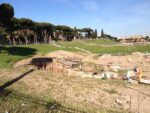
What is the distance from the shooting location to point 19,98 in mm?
14375

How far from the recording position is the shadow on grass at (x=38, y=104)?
12570 millimetres

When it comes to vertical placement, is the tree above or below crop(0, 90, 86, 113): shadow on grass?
above

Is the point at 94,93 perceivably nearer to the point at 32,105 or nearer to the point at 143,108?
the point at 143,108

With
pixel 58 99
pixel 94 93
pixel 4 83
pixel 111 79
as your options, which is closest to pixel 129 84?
pixel 111 79

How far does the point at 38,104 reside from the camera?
13352 mm

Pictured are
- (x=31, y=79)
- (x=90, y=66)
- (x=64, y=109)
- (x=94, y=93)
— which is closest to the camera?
(x=64, y=109)

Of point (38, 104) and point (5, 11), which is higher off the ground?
point (5, 11)

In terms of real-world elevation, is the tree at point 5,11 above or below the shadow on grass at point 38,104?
above

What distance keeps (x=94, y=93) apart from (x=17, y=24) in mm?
49077

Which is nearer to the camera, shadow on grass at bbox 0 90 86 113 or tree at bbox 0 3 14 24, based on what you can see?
shadow on grass at bbox 0 90 86 113

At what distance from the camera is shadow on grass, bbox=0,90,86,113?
41.2 feet

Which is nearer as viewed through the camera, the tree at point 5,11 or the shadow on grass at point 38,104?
the shadow on grass at point 38,104

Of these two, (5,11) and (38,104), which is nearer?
(38,104)

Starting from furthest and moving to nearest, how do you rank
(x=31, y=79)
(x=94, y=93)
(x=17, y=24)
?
(x=17, y=24), (x=31, y=79), (x=94, y=93)
